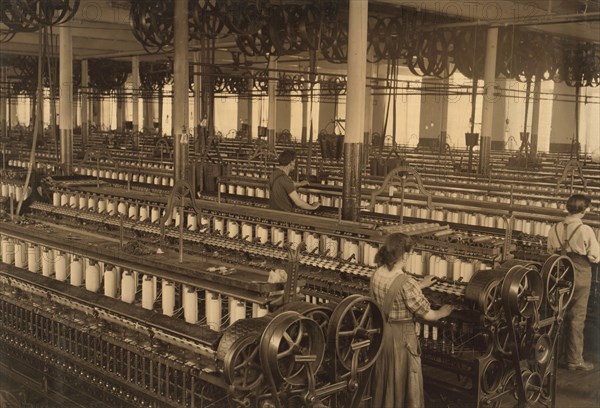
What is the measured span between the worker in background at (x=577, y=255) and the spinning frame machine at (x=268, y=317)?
0.71 m

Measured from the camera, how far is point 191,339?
408 centimetres

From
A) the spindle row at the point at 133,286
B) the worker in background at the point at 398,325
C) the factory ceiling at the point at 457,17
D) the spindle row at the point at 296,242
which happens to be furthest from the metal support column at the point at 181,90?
the worker in background at the point at 398,325

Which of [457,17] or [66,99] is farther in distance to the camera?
[457,17]

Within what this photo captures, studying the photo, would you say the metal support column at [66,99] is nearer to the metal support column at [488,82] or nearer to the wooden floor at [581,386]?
the metal support column at [488,82]

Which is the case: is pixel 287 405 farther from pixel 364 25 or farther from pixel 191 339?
pixel 364 25

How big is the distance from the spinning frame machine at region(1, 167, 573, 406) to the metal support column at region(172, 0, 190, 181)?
89.2 inches

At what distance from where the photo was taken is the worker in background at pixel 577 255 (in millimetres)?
5820

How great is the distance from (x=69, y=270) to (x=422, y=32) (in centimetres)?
807

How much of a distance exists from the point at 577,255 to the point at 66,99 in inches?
393

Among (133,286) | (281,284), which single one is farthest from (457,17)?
(281,284)

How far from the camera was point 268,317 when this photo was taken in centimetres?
368

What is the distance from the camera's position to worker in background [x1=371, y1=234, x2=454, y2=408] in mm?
4113

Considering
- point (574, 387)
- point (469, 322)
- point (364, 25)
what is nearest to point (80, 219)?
point (364, 25)

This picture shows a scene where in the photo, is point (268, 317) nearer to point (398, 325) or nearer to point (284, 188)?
point (398, 325)
